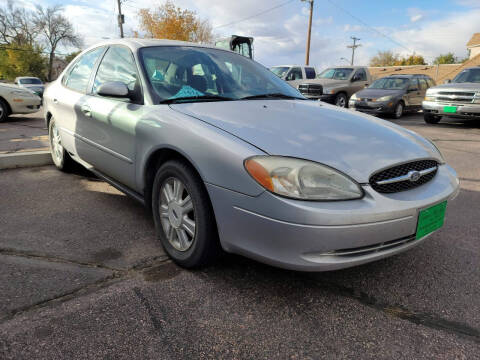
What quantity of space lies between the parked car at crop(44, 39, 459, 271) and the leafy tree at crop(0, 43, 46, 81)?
63036 millimetres

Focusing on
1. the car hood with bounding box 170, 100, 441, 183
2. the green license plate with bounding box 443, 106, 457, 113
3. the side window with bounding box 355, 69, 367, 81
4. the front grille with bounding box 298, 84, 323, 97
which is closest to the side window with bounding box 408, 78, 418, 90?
the side window with bounding box 355, 69, 367, 81

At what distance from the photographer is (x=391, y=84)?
41.9 feet

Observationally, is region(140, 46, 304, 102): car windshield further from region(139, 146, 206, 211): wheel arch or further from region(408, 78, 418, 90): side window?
region(408, 78, 418, 90): side window

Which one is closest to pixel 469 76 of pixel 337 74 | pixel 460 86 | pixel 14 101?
pixel 460 86

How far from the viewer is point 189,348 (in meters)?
1.68

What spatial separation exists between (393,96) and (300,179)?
11201mm

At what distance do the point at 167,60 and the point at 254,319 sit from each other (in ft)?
6.73

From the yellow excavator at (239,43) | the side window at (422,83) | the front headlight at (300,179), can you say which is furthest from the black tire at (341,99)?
the front headlight at (300,179)

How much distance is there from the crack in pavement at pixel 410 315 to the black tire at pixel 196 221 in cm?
68

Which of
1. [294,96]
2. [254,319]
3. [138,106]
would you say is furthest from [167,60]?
[254,319]

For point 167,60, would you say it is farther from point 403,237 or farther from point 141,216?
point 403,237

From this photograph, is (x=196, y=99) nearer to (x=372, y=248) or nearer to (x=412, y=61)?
(x=372, y=248)

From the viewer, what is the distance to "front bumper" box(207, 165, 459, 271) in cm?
176

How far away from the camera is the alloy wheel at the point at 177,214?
7.45 ft
